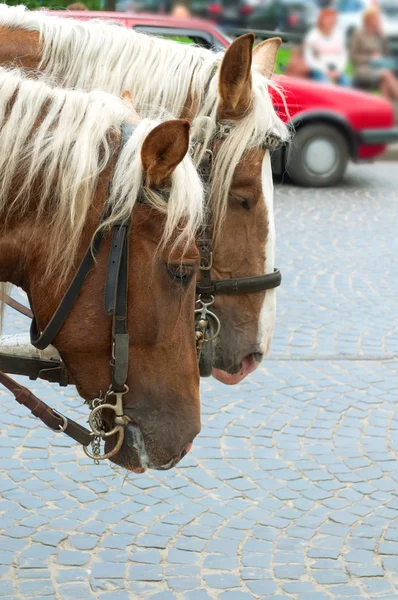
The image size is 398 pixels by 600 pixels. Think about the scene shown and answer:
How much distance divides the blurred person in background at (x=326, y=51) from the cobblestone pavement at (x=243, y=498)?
690 cm

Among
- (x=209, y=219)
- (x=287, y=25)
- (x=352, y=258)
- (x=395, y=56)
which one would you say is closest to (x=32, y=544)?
(x=209, y=219)

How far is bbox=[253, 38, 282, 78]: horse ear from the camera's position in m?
3.59

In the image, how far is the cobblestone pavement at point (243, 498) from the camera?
346 cm

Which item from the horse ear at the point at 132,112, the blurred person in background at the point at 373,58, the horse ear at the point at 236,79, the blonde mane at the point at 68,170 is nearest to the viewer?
the blonde mane at the point at 68,170

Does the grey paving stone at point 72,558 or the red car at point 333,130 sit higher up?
the red car at point 333,130

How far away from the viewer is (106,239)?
2129 mm

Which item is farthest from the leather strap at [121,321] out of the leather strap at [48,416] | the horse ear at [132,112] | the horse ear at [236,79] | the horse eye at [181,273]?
the horse ear at [236,79]

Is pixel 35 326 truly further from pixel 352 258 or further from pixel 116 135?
pixel 352 258

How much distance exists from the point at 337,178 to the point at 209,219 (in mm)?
8316

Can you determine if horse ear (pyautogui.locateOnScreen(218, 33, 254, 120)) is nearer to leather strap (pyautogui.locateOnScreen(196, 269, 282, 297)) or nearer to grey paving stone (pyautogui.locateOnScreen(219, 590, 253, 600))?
leather strap (pyautogui.locateOnScreen(196, 269, 282, 297))

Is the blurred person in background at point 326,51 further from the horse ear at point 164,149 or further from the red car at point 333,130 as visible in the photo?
the horse ear at point 164,149

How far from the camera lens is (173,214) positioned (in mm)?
2088

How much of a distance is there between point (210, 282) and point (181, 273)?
1.02 m

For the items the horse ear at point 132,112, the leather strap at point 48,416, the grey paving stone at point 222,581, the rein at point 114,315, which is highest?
the horse ear at point 132,112
